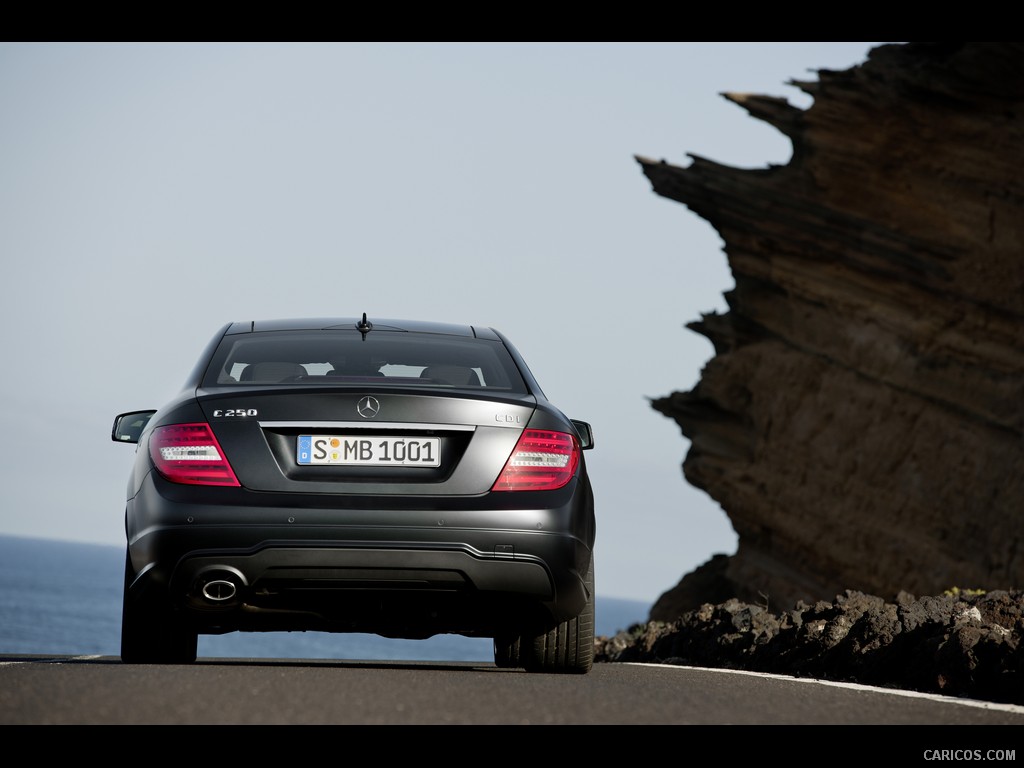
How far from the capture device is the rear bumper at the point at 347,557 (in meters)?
6.46

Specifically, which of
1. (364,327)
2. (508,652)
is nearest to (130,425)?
(364,327)

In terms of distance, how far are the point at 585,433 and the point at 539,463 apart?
972 millimetres

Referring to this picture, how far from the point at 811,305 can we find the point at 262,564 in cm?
2193

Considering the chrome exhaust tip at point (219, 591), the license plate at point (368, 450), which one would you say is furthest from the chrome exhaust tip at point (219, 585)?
the license plate at point (368, 450)

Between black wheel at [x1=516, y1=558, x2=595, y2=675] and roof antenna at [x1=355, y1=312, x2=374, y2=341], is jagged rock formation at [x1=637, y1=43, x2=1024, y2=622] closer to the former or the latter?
black wheel at [x1=516, y1=558, x2=595, y2=675]

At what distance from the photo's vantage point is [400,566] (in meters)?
6.46

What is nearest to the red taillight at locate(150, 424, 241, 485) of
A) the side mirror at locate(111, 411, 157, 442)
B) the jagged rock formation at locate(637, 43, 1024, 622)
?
the side mirror at locate(111, 411, 157, 442)

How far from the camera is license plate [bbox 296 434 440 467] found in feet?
21.5

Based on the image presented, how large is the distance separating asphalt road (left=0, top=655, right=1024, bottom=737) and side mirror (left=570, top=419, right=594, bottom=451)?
1.17 m

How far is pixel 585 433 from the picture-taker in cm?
764

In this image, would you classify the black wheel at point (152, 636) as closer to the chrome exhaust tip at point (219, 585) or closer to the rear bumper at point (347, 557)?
the rear bumper at point (347, 557)

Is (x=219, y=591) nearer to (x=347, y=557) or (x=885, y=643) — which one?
(x=347, y=557)
